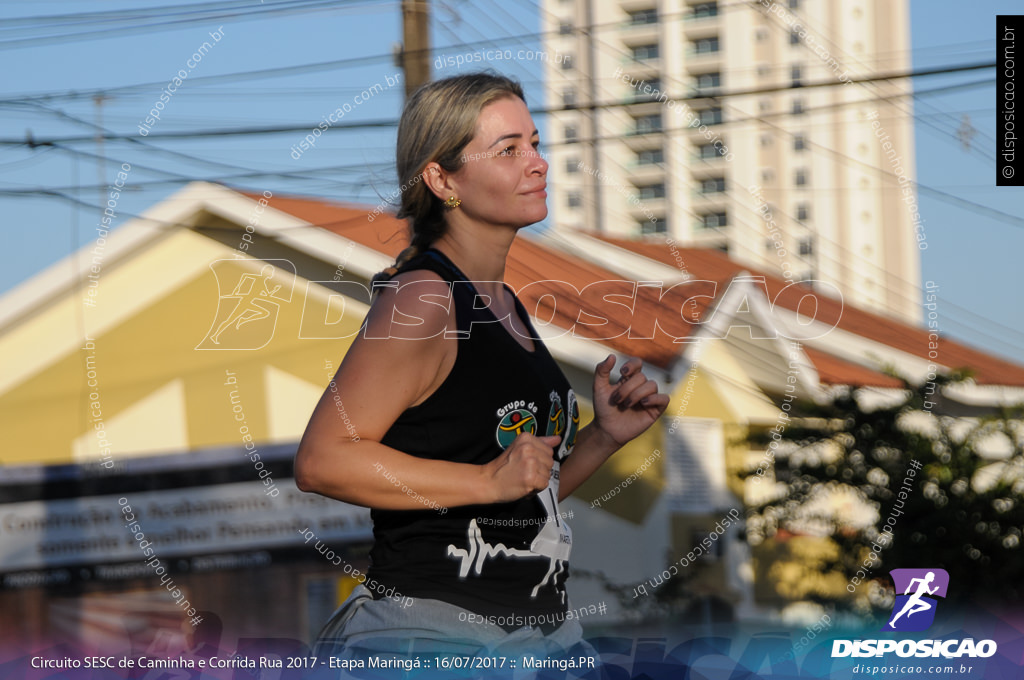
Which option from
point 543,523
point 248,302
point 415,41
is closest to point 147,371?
point 248,302

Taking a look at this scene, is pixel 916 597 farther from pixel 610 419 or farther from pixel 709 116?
pixel 709 116

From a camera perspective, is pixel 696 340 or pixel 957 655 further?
pixel 696 340

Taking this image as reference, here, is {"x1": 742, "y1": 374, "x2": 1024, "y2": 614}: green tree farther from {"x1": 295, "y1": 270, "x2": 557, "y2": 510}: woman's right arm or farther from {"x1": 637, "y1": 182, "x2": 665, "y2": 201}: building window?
{"x1": 637, "y1": 182, "x2": 665, "y2": 201}: building window

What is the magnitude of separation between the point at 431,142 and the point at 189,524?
5802 millimetres

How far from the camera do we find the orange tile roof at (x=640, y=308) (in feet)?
16.6

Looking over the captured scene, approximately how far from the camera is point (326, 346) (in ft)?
22.2

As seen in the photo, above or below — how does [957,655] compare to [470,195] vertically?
below

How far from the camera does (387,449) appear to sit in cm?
164

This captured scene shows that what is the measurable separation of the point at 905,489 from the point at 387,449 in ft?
15.5

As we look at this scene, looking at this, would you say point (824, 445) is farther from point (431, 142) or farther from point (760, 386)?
point (431, 142)

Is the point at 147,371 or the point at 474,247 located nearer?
the point at 474,247

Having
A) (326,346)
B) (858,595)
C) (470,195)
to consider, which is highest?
(470,195)

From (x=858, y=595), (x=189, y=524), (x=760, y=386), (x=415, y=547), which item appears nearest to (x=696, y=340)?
(x=760, y=386)

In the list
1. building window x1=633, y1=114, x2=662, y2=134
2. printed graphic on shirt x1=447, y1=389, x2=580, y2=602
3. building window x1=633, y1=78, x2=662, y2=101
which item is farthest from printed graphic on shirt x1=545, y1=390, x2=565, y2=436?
building window x1=633, y1=114, x2=662, y2=134
